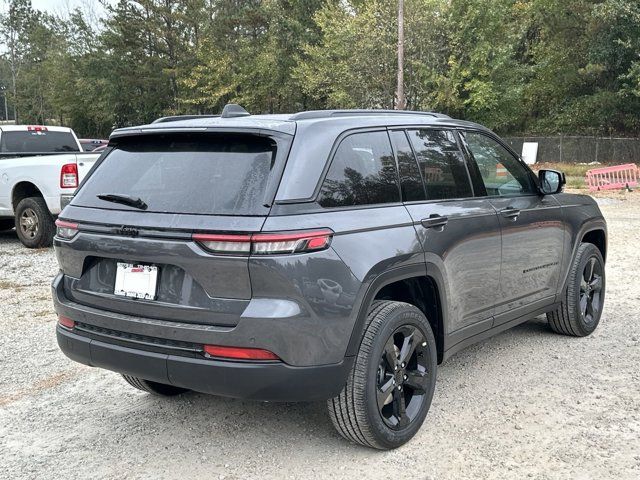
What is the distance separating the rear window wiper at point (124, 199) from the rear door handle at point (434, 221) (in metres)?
1.52

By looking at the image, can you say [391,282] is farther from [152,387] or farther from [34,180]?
[34,180]

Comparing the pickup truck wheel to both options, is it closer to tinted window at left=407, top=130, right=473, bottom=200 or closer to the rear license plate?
the rear license plate

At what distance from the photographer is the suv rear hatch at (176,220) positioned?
9.33 feet

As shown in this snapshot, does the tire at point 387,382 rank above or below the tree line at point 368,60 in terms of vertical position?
below

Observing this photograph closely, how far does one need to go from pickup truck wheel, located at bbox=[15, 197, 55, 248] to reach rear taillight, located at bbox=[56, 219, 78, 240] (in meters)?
6.84

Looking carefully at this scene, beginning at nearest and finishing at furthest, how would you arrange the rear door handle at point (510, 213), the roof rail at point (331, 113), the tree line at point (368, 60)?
1. the roof rail at point (331, 113)
2. the rear door handle at point (510, 213)
3. the tree line at point (368, 60)

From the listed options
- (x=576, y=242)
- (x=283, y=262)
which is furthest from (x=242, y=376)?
(x=576, y=242)

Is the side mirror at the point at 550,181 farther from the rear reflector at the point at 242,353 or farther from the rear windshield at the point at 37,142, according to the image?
the rear windshield at the point at 37,142

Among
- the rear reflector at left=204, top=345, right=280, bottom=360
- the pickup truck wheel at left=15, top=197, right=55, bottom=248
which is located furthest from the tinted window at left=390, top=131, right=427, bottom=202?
the pickup truck wheel at left=15, top=197, right=55, bottom=248

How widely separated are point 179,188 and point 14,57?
264ft

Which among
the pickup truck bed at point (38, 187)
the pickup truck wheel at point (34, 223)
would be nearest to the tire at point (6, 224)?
the pickup truck bed at point (38, 187)

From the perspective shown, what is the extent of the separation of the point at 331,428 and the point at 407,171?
1.56 m

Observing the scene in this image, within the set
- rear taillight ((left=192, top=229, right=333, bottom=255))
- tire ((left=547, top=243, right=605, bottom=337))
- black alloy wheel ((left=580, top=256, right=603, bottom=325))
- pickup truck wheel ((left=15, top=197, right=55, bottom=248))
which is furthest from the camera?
pickup truck wheel ((left=15, top=197, right=55, bottom=248))

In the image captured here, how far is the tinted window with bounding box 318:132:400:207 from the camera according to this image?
123 inches
